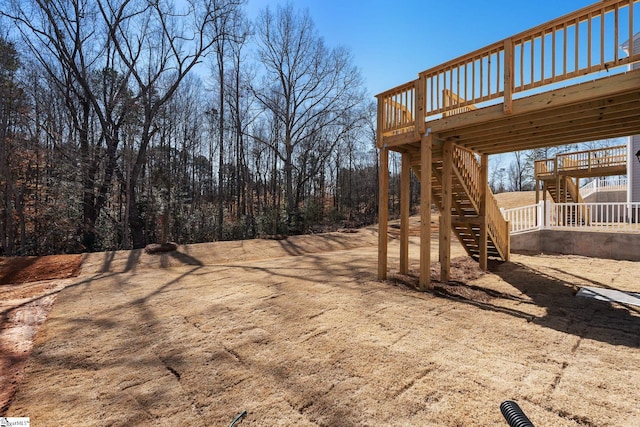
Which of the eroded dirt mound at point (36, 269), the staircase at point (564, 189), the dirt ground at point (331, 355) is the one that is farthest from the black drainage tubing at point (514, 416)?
the staircase at point (564, 189)

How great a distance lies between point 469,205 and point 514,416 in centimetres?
586

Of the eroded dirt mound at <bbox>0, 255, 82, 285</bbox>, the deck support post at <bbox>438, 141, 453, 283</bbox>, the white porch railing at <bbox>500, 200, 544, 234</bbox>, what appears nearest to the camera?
the deck support post at <bbox>438, 141, 453, 283</bbox>

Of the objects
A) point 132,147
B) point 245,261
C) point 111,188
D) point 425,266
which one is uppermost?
point 132,147

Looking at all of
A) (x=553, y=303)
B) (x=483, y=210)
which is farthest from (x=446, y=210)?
(x=553, y=303)

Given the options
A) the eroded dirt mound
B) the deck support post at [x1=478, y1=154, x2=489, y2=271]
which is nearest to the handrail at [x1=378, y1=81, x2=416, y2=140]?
the deck support post at [x1=478, y1=154, x2=489, y2=271]

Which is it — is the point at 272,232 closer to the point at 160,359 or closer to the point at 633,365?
the point at 160,359

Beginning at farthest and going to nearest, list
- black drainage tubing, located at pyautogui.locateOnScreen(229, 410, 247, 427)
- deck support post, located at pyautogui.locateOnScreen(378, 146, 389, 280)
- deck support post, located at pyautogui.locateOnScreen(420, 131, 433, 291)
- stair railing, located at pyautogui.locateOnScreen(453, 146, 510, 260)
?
stair railing, located at pyautogui.locateOnScreen(453, 146, 510, 260), deck support post, located at pyautogui.locateOnScreen(378, 146, 389, 280), deck support post, located at pyautogui.locateOnScreen(420, 131, 433, 291), black drainage tubing, located at pyautogui.locateOnScreen(229, 410, 247, 427)

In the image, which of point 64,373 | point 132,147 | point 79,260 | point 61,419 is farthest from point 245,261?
point 132,147

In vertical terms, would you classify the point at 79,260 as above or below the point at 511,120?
below

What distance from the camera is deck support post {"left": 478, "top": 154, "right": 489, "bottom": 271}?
6.44 meters

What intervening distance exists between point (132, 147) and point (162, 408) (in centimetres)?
1442

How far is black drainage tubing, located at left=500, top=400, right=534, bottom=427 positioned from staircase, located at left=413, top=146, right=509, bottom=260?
4325 millimetres

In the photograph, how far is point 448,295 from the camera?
473cm

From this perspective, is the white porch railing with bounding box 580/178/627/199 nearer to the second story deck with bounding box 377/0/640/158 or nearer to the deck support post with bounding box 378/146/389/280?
the second story deck with bounding box 377/0/640/158
